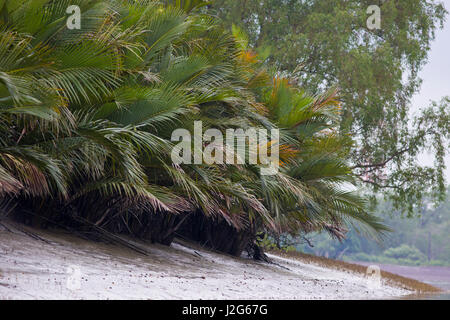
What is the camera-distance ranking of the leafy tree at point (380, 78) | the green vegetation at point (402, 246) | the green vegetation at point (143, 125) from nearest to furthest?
the green vegetation at point (143, 125), the leafy tree at point (380, 78), the green vegetation at point (402, 246)

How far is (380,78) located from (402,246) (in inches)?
1617

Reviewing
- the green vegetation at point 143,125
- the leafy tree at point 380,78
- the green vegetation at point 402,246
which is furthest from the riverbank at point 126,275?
the green vegetation at point 402,246

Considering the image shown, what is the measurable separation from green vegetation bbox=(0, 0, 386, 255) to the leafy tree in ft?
22.0

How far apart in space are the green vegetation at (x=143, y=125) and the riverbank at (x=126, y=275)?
0.61m

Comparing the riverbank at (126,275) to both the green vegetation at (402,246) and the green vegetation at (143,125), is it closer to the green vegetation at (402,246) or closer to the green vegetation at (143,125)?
the green vegetation at (143,125)

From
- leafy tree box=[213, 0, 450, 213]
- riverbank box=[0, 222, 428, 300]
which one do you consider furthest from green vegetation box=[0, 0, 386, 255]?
leafy tree box=[213, 0, 450, 213]

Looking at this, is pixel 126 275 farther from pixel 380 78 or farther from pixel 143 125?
pixel 380 78

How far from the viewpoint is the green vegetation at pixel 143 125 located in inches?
264

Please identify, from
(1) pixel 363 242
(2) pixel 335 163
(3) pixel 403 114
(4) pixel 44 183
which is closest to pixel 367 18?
(3) pixel 403 114

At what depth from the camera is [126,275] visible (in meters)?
6.60

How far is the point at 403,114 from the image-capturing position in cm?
1845

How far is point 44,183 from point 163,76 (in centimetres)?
Result: 271

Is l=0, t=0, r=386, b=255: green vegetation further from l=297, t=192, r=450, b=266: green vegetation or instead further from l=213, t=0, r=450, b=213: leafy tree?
l=297, t=192, r=450, b=266: green vegetation

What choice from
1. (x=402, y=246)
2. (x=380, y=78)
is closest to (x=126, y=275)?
(x=380, y=78)
